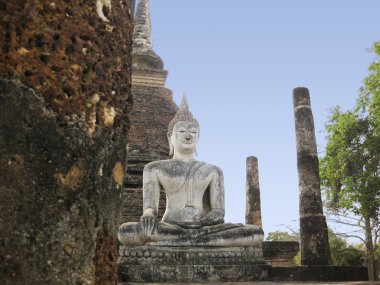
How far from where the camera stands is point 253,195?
14352 millimetres

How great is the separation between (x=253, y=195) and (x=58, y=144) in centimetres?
1325

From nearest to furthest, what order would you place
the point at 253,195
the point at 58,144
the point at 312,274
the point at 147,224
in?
the point at 58,144 < the point at 147,224 < the point at 312,274 < the point at 253,195

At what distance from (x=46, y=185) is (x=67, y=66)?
13.5 inches

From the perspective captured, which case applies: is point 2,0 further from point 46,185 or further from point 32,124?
point 46,185

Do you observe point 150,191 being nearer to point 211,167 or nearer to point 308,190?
point 211,167

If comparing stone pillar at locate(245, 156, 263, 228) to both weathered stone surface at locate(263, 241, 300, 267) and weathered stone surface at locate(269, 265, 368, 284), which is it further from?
weathered stone surface at locate(269, 265, 368, 284)

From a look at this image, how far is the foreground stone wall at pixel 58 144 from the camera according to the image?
1259mm

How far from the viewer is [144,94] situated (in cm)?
1368

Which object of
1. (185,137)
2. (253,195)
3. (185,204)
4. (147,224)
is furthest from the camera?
(253,195)

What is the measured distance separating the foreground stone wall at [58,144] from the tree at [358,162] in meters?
13.2

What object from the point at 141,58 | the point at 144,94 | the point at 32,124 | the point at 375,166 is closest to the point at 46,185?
the point at 32,124

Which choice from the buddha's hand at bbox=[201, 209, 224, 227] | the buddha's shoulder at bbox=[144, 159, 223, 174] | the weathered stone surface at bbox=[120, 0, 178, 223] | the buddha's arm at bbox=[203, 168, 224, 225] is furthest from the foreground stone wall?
the weathered stone surface at bbox=[120, 0, 178, 223]

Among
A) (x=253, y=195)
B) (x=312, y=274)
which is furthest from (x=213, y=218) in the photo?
(x=253, y=195)

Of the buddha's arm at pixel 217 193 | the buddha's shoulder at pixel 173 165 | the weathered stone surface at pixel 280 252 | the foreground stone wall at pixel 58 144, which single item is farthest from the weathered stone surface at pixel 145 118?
the foreground stone wall at pixel 58 144
